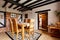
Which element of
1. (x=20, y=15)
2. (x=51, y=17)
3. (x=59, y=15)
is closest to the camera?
(x=59, y=15)

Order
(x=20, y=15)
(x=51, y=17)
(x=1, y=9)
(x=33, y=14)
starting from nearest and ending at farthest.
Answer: (x=51, y=17)
(x=1, y=9)
(x=33, y=14)
(x=20, y=15)

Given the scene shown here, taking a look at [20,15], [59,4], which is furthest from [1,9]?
[59,4]

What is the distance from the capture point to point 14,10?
7980 millimetres

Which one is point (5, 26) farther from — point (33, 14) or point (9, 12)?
point (33, 14)

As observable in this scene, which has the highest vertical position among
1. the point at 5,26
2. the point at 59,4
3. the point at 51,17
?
the point at 59,4

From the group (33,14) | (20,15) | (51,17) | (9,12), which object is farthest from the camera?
(20,15)

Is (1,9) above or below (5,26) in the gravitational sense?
above

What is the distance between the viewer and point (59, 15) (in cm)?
530

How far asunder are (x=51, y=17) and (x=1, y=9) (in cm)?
467

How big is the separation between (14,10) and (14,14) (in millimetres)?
483

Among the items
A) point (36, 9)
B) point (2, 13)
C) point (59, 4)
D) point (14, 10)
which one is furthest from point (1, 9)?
point (59, 4)

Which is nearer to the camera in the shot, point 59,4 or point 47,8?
point 59,4

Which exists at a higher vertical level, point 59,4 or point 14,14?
point 59,4

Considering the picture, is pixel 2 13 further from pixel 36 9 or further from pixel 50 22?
pixel 50 22
